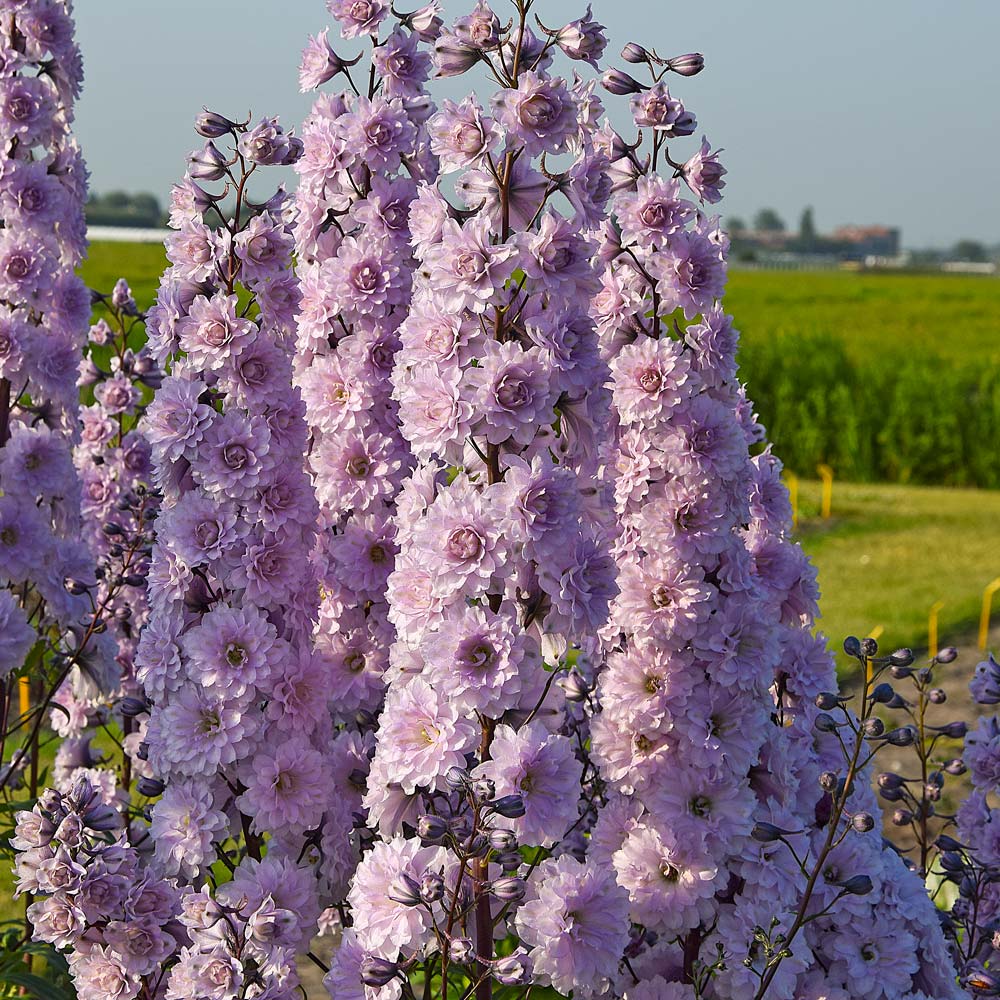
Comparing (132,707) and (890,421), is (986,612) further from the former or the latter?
(890,421)

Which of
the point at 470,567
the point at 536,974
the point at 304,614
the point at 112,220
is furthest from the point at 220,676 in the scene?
the point at 112,220

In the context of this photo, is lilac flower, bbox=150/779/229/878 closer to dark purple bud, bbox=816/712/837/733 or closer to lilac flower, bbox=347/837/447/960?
lilac flower, bbox=347/837/447/960

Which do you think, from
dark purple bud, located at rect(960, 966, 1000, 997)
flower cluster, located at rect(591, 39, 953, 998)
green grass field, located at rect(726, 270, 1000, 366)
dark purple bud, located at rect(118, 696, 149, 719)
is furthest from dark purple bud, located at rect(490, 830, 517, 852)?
green grass field, located at rect(726, 270, 1000, 366)

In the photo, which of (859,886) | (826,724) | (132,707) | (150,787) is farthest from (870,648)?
(132,707)

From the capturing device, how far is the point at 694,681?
261cm

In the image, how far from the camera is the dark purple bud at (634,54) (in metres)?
2.72

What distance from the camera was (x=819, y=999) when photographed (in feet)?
8.62

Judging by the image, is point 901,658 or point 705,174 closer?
point 901,658

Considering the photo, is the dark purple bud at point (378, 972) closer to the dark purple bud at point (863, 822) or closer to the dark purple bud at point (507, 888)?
the dark purple bud at point (507, 888)

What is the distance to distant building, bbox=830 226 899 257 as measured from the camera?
141750mm

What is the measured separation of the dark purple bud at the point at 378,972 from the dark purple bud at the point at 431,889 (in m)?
0.13

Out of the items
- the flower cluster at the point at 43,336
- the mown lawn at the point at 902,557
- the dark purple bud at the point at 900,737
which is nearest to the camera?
the dark purple bud at the point at 900,737

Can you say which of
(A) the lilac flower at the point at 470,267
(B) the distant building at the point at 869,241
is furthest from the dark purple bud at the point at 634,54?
(B) the distant building at the point at 869,241

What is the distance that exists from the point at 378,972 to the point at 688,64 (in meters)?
1.87
